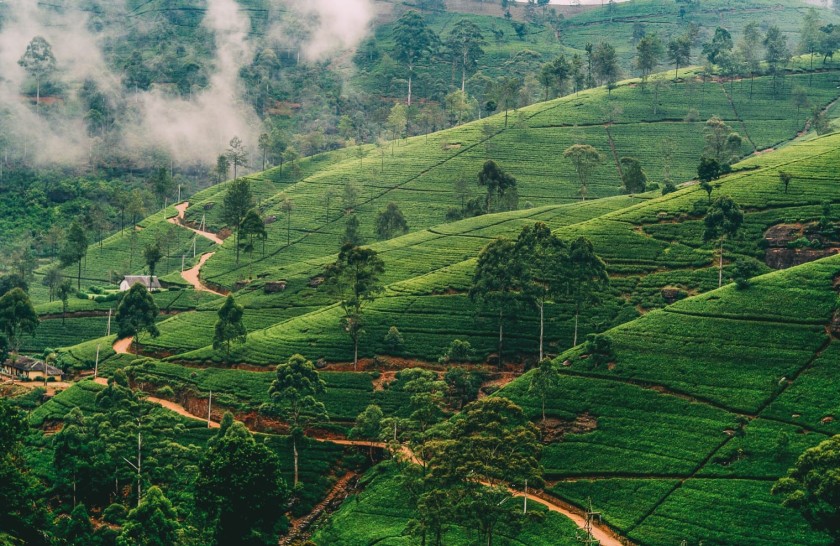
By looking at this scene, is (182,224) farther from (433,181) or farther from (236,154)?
(433,181)

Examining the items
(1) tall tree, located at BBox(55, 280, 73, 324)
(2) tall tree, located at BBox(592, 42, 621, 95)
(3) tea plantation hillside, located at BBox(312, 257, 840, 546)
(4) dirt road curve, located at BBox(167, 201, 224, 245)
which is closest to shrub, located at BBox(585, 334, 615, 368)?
(3) tea plantation hillside, located at BBox(312, 257, 840, 546)

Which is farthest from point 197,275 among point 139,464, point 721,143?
point 721,143

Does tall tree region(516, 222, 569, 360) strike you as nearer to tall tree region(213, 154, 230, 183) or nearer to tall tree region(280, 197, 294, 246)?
tall tree region(280, 197, 294, 246)

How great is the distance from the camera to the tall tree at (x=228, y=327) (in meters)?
84.1

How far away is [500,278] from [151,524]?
3646cm

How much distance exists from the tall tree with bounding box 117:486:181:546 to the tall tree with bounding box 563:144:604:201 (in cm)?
7979

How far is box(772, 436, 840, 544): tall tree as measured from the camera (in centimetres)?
4791

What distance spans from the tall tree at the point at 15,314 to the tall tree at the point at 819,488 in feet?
226

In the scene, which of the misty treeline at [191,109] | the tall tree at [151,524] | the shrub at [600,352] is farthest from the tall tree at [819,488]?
the misty treeline at [191,109]

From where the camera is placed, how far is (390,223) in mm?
118562

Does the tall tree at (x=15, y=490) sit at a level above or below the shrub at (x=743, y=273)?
below

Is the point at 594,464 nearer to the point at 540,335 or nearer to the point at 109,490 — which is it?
the point at 540,335

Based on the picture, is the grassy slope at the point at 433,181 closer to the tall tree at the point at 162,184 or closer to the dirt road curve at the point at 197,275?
the dirt road curve at the point at 197,275

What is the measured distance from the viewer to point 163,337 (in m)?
93.1
